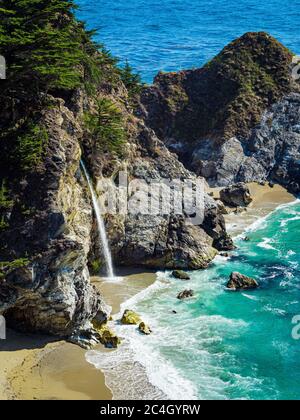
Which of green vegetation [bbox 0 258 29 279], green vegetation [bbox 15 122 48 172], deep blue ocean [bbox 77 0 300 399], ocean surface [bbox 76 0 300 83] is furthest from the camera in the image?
ocean surface [bbox 76 0 300 83]

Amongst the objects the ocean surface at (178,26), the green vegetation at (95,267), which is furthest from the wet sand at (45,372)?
the ocean surface at (178,26)

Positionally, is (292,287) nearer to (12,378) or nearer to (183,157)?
(12,378)

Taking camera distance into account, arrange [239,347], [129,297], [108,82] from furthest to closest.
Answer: [108,82], [129,297], [239,347]

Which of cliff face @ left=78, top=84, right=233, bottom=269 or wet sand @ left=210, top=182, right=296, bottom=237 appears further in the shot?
wet sand @ left=210, top=182, right=296, bottom=237

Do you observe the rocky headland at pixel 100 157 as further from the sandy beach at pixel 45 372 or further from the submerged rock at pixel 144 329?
the submerged rock at pixel 144 329

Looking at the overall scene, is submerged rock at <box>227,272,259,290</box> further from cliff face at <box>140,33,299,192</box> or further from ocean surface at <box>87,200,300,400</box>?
cliff face at <box>140,33,299,192</box>

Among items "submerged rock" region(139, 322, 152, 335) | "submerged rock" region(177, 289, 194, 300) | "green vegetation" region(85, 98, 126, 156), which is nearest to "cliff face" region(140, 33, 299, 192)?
"green vegetation" region(85, 98, 126, 156)
